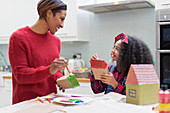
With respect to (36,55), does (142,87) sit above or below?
below

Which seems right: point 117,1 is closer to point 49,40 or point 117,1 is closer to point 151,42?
point 151,42

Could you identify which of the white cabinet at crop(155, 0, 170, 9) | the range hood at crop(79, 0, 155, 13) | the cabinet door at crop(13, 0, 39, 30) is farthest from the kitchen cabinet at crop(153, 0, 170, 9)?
the cabinet door at crop(13, 0, 39, 30)

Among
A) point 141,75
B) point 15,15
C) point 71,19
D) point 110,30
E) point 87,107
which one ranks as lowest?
point 87,107

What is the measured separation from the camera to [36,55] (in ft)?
5.10

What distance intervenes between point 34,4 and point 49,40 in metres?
1.76

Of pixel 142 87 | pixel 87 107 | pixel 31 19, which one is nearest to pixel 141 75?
pixel 142 87

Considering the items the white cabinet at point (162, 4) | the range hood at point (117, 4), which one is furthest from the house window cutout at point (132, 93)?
the range hood at point (117, 4)

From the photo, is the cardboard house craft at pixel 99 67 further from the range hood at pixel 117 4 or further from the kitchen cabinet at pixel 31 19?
the kitchen cabinet at pixel 31 19

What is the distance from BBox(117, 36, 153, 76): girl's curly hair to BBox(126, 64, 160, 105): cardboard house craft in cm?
33

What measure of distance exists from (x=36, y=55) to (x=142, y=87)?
773 mm

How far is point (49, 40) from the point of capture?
170 centimetres

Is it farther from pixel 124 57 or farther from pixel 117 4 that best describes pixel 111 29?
pixel 124 57

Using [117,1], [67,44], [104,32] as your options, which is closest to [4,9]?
[67,44]

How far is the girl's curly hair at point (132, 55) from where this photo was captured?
156 centimetres
